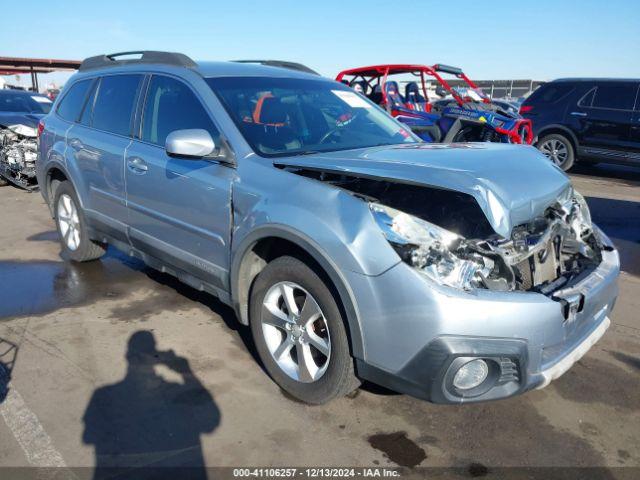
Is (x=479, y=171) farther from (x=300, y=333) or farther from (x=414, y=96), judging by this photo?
(x=414, y=96)

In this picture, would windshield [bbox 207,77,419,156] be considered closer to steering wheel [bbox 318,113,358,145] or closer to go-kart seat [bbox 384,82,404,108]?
steering wheel [bbox 318,113,358,145]

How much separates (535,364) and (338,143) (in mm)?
1878

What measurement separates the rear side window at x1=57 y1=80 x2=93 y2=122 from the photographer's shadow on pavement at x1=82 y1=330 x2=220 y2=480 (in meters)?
2.66

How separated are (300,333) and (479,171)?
1.25 metres

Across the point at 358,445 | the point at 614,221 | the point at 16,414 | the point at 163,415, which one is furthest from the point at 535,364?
the point at 614,221

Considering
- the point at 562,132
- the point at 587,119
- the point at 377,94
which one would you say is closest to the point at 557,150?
the point at 562,132

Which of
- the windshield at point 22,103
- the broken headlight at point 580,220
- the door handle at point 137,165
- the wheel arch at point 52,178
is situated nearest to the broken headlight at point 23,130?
the windshield at point 22,103

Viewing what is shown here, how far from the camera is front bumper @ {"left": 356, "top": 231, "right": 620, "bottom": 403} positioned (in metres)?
2.27

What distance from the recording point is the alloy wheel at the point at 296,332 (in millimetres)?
2789

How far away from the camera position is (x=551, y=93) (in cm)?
1109

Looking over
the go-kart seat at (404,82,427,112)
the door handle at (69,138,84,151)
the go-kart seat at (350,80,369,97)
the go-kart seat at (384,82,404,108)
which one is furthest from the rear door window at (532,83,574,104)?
the door handle at (69,138,84,151)

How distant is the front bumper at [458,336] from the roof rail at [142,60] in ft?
7.63

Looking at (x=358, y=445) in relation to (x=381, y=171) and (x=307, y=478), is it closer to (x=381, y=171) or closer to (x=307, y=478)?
(x=307, y=478)

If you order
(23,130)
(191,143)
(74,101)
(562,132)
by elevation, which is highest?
(74,101)
